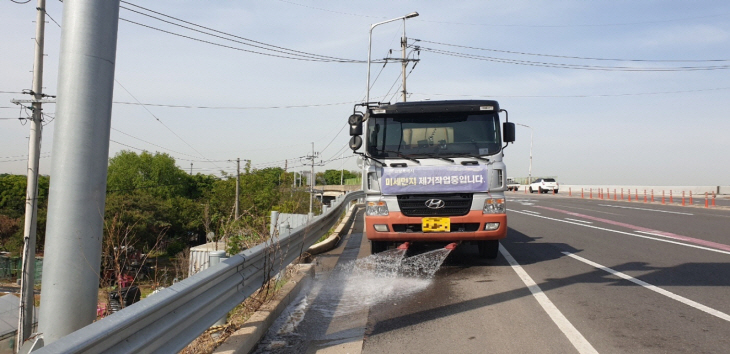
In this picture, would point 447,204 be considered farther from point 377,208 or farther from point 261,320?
point 261,320

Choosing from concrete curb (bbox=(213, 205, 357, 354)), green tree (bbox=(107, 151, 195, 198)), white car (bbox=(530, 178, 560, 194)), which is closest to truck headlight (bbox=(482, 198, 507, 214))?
concrete curb (bbox=(213, 205, 357, 354))

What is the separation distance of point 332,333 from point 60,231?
9.07 ft

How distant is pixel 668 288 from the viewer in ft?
23.4

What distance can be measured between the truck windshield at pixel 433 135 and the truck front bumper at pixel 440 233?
1003 mm

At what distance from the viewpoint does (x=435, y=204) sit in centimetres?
859

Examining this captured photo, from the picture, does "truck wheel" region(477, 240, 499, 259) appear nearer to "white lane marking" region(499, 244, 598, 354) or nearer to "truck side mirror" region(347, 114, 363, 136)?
"white lane marking" region(499, 244, 598, 354)

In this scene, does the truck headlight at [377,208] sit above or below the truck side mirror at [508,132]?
below

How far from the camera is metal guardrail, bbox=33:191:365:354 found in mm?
2535

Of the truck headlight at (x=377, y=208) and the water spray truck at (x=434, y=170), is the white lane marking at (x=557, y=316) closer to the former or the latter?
the water spray truck at (x=434, y=170)

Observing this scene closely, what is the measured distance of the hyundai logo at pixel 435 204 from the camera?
8594mm

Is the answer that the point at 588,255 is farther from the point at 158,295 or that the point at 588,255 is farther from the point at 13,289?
the point at 13,289

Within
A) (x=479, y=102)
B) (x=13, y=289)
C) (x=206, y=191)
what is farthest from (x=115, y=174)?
(x=479, y=102)

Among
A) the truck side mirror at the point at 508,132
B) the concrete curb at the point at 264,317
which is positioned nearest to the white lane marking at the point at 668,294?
the truck side mirror at the point at 508,132

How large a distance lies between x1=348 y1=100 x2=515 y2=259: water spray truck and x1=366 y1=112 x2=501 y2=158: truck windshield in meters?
0.02
